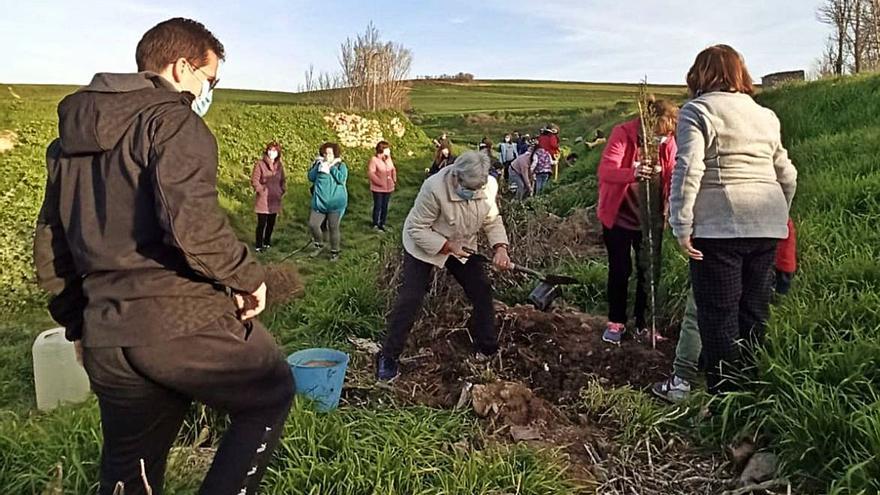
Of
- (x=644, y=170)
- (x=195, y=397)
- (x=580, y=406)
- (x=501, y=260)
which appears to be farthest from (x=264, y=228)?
(x=195, y=397)

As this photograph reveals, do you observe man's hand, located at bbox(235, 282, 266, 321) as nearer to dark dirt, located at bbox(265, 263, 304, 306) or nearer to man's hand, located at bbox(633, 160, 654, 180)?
man's hand, located at bbox(633, 160, 654, 180)

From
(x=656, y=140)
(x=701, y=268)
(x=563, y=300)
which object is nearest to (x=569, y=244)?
(x=563, y=300)

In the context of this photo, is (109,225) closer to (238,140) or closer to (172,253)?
(172,253)

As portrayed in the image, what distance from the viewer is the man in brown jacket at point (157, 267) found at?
183 cm

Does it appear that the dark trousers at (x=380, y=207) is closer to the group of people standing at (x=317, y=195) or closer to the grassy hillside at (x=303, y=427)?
the grassy hillside at (x=303, y=427)

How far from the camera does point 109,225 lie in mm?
1866

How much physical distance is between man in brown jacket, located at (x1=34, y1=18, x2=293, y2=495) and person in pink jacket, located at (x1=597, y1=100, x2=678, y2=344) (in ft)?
9.32

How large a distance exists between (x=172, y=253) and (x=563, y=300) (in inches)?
159

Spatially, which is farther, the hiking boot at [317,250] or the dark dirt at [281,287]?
the hiking boot at [317,250]

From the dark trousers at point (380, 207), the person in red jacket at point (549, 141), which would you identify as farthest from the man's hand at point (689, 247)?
the person in red jacket at point (549, 141)

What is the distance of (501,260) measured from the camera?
→ 4234 millimetres

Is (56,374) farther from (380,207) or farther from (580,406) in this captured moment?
(380,207)

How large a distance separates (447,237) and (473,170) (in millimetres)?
459

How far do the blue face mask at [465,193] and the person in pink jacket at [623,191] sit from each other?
929mm
